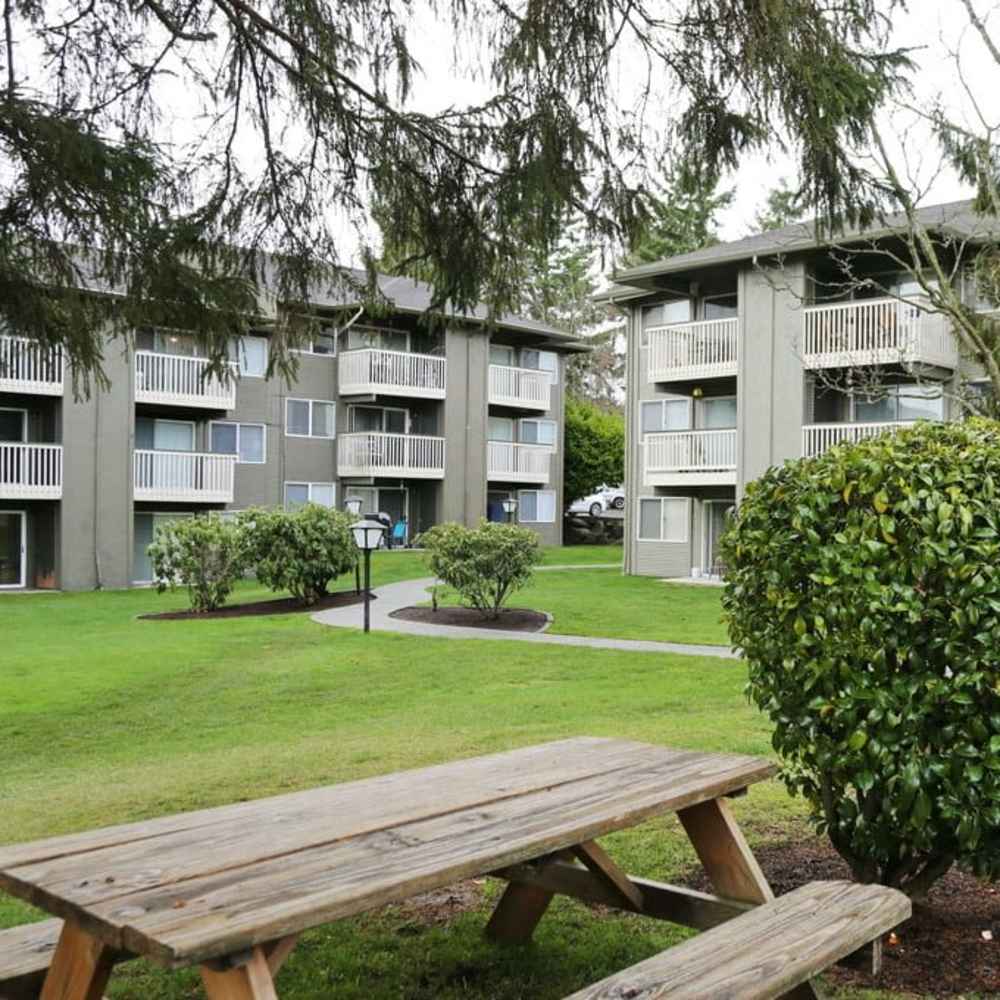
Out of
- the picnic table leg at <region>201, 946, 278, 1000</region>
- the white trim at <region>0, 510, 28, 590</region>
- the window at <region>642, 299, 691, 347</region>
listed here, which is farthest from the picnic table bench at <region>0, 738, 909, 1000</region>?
the white trim at <region>0, 510, 28, 590</region>

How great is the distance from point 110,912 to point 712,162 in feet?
16.7

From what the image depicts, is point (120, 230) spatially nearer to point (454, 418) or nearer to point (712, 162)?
point (712, 162)

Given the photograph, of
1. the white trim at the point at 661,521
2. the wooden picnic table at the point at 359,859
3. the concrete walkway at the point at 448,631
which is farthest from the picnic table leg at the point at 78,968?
the white trim at the point at 661,521

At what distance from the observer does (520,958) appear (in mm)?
3975

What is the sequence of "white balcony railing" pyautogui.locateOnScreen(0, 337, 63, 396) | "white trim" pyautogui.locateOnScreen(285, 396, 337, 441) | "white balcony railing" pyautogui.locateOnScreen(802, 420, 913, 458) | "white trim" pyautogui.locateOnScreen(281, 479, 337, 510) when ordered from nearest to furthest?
"white balcony railing" pyautogui.locateOnScreen(0, 337, 63, 396) → "white balcony railing" pyautogui.locateOnScreen(802, 420, 913, 458) → "white trim" pyautogui.locateOnScreen(281, 479, 337, 510) → "white trim" pyautogui.locateOnScreen(285, 396, 337, 441)

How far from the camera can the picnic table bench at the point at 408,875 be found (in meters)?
2.26

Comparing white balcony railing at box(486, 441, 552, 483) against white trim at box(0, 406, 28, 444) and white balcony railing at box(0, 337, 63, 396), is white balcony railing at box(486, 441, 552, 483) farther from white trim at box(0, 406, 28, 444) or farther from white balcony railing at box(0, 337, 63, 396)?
white balcony railing at box(0, 337, 63, 396)

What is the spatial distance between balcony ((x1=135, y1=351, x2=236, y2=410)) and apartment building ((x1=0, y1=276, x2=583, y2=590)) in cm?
3

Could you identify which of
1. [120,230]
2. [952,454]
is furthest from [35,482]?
[952,454]

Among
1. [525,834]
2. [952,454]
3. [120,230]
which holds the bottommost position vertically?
[525,834]

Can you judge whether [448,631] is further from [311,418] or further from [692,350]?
[311,418]

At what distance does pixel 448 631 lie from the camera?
17719 mm

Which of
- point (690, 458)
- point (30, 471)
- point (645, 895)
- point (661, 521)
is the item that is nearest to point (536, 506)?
point (661, 521)

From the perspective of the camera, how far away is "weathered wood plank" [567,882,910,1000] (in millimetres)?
2648
